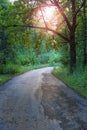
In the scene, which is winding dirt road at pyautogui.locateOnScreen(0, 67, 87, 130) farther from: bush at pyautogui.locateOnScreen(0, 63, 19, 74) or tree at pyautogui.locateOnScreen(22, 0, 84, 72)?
bush at pyautogui.locateOnScreen(0, 63, 19, 74)

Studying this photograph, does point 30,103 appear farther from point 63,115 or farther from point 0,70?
point 0,70

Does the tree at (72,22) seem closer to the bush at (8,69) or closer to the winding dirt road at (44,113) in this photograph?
the bush at (8,69)

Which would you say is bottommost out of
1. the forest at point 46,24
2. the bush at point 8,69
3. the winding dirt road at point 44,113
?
the bush at point 8,69

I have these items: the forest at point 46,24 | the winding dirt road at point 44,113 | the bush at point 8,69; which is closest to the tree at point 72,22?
the forest at point 46,24

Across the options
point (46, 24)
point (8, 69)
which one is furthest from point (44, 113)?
point (8, 69)

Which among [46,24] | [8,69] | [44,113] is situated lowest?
[8,69]

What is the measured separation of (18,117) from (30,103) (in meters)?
2.88

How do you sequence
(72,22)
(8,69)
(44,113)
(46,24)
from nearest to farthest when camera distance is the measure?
(44,113)
(46,24)
(72,22)
(8,69)

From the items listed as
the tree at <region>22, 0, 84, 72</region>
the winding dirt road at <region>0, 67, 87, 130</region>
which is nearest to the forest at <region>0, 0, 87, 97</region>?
the tree at <region>22, 0, 84, 72</region>

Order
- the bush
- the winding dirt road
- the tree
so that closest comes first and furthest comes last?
the winding dirt road → the tree → the bush

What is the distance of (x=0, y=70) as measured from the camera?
116ft

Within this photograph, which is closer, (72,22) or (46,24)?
(46,24)

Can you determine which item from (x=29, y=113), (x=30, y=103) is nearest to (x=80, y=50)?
(x=30, y=103)

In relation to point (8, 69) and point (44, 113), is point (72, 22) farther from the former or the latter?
point (44, 113)
